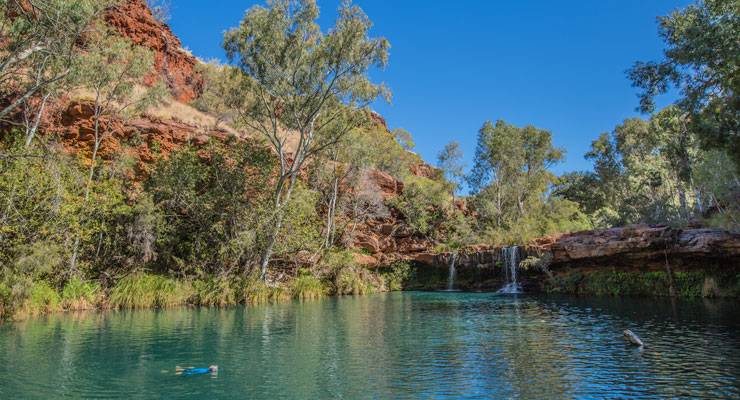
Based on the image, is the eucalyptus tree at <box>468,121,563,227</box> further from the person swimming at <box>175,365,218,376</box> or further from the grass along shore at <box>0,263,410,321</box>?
the person swimming at <box>175,365,218,376</box>

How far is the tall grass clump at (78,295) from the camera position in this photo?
21.8 metres

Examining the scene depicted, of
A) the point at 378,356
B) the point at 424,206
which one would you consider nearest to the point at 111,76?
the point at 378,356

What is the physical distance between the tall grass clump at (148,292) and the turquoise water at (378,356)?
3.70 meters

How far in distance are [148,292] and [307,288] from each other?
9908 millimetres

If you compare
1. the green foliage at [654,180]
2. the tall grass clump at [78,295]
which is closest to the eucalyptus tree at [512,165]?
the green foliage at [654,180]

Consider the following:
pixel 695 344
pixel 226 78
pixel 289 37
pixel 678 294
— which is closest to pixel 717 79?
pixel 695 344

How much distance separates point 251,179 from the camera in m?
32.0

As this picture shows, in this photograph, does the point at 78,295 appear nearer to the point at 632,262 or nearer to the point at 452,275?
the point at 452,275

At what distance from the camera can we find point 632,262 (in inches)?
1203

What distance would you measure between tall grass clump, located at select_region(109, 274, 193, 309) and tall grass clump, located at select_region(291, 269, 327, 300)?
691 centimetres

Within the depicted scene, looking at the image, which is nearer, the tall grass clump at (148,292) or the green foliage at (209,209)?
the tall grass clump at (148,292)

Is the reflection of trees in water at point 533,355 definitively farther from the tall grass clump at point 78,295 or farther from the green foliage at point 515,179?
the green foliage at point 515,179

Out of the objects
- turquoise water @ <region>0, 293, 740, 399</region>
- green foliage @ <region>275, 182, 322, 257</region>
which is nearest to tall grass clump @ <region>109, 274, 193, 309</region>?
turquoise water @ <region>0, 293, 740, 399</region>

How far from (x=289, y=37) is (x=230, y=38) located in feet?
11.5
